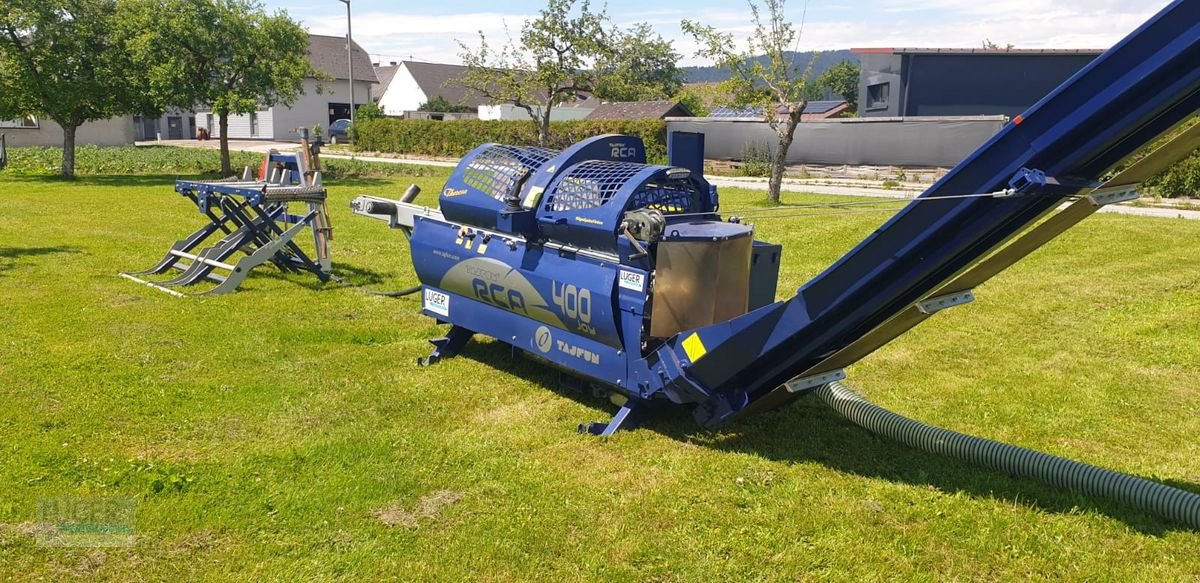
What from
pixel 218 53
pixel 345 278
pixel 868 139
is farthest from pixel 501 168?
pixel 868 139

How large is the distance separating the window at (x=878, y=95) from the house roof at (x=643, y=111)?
825 centimetres

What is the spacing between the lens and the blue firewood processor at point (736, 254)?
405cm

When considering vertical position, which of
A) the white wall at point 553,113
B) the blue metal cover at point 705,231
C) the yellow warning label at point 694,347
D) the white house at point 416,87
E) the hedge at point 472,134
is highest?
the white house at point 416,87

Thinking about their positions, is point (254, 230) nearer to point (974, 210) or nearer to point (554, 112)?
point (974, 210)

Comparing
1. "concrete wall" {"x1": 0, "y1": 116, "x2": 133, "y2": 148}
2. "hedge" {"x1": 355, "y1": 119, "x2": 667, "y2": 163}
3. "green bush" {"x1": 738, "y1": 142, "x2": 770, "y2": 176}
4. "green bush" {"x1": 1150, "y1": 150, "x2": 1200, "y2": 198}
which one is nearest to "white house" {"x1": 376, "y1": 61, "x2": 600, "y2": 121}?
"hedge" {"x1": 355, "y1": 119, "x2": 667, "y2": 163}

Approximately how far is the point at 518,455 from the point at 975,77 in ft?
107

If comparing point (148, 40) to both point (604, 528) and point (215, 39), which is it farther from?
point (604, 528)

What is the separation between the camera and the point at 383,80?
77375mm

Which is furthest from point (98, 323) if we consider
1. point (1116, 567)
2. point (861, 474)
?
point (1116, 567)

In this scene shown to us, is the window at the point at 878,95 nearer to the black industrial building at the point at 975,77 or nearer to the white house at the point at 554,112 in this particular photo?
the black industrial building at the point at 975,77

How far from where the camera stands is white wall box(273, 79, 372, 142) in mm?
59688

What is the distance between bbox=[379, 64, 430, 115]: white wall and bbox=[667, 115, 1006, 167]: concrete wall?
1629 inches

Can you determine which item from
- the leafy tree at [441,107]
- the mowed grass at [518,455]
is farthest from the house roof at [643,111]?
the mowed grass at [518,455]

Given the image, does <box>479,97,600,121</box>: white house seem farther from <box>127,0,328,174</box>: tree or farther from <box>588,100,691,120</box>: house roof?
<box>127,0,328,174</box>: tree
